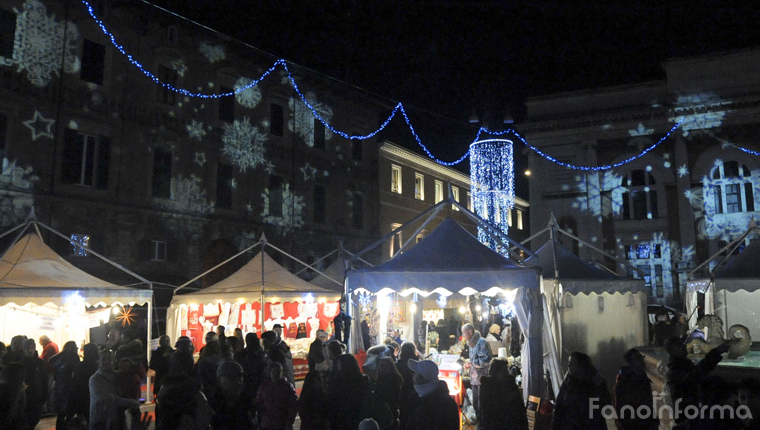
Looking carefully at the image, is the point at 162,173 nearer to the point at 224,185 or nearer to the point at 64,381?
the point at 224,185

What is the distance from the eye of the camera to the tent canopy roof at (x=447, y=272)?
1027 centimetres

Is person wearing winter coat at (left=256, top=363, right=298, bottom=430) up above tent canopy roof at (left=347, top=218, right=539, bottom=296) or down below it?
below

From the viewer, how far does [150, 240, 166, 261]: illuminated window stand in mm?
21703

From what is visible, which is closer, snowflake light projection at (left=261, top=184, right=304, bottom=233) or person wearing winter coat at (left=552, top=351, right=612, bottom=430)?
person wearing winter coat at (left=552, top=351, right=612, bottom=430)

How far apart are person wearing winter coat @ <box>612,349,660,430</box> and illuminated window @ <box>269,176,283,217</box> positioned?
22155 mm

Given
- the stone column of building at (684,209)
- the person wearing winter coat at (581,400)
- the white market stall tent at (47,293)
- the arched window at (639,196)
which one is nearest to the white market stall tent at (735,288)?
the person wearing winter coat at (581,400)

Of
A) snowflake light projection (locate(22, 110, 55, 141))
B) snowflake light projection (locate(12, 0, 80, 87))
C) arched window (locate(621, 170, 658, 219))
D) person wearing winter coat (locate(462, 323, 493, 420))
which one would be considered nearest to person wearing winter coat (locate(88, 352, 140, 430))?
person wearing winter coat (locate(462, 323, 493, 420))

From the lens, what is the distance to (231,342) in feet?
30.0

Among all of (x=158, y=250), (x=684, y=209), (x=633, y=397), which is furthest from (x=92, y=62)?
(x=684, y=209)

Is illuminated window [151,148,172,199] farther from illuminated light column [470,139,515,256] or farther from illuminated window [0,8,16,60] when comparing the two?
illuminated light column [470,139,515,256]

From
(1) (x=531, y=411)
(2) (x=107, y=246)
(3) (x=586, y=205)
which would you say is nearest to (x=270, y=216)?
(2) (x=107, y=246)

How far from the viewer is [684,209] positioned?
100 feet

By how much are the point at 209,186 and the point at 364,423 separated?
69.5 ft

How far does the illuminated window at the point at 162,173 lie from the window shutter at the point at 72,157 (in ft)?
9.29
